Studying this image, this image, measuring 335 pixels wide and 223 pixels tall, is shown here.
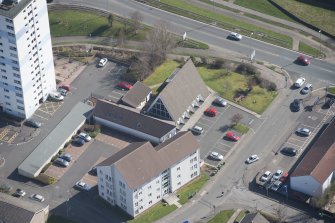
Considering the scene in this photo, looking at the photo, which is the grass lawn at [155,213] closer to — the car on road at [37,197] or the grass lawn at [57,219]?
the grass lawn at [57,219]

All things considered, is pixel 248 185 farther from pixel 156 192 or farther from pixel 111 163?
pixel 111 163

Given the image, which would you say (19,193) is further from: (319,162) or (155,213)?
(319,162)

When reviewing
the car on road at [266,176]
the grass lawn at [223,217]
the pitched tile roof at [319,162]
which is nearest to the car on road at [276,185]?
the car on road at [266,176]

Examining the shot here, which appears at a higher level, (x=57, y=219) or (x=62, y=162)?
(x=62, y=162)

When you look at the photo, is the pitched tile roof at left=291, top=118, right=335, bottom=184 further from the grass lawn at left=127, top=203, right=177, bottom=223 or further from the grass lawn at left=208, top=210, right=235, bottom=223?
the grass lawn at left=127, top=203, right=177, bottom=223

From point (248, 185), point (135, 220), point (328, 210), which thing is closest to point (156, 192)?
point (135, 220)

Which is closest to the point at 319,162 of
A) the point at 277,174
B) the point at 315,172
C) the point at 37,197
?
the point at 315,172
